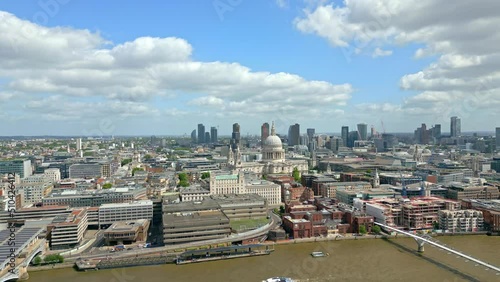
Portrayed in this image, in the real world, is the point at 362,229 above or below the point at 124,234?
below

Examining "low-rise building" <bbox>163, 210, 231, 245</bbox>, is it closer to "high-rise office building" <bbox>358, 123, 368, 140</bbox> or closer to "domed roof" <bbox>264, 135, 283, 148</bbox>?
"domed roof" <bbox>264, 135, 283, 148</bbox>

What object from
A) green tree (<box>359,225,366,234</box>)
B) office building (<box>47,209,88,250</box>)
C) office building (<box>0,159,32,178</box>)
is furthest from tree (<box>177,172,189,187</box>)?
green tree (<box>359,225,366,234</box>)

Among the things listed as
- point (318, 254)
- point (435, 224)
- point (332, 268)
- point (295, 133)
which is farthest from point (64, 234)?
point (295, 133)

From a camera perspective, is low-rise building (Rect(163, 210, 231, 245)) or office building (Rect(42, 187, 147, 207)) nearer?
low-rise building (Rect(163, 210, 231, 245))

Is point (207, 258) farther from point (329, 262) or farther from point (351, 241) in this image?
point (351, 241)

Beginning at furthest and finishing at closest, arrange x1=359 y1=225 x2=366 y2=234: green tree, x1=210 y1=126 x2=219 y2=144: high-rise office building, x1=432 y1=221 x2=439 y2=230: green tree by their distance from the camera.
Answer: x1=210 y1=126 x2=219 y2=144: high-rise office building → x1=432 y1=221 x2=439 y2=230: green tree → x1=359 y1=225 x2=366 y2=234: green tree

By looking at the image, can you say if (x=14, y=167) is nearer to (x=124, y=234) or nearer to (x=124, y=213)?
(x=124, y=213)

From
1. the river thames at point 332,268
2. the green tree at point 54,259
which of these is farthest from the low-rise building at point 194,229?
the green tree at point 54,259
